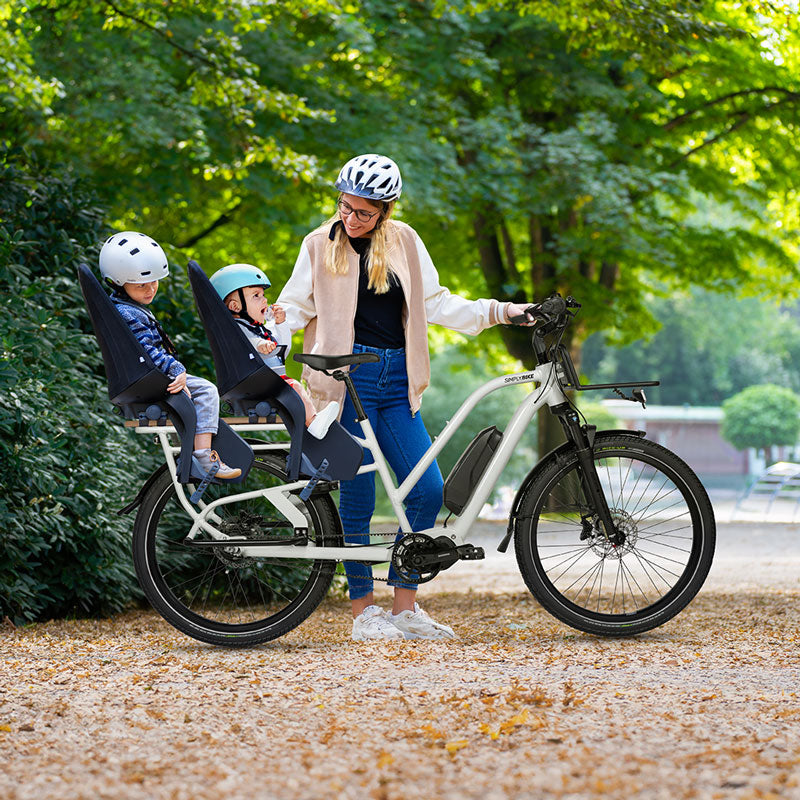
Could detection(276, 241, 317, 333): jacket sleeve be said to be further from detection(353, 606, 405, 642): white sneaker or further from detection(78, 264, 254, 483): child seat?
detection(353, 606, 405, 642): white sneaker

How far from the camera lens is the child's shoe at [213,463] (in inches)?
164

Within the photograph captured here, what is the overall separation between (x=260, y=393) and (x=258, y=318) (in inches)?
11.5

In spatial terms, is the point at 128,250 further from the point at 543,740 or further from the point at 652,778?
the point at 652,778

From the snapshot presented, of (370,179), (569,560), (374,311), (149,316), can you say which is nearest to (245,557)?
(149,316)

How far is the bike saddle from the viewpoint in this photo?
421 centimetres

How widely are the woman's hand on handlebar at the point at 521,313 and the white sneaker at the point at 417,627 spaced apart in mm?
1248

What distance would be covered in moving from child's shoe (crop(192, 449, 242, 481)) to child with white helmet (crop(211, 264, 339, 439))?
0.32 meters

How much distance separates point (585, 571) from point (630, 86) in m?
10.5

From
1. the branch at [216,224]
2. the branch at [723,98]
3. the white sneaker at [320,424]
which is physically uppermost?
the branch at [723,98]

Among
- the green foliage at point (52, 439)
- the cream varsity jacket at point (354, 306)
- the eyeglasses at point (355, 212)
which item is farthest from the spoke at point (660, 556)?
the green foliage at point (52, 439)

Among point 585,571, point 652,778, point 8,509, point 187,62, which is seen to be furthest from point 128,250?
point 187,62

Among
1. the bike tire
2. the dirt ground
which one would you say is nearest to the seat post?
the bike tire

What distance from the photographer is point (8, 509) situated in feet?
16.6

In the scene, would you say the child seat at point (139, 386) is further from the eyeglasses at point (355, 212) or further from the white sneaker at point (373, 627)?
the eyeglasses at point (355, 212)
